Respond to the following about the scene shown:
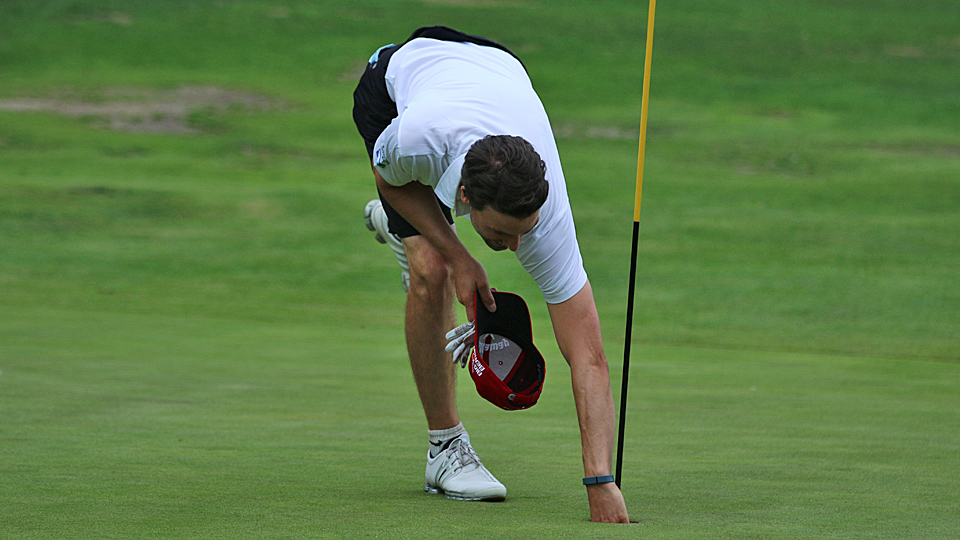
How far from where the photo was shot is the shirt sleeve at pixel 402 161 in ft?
7.88

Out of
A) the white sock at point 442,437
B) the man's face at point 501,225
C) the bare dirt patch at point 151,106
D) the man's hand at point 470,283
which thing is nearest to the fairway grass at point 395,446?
the white sock at point 442,437

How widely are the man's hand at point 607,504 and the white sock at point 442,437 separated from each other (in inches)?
24.4

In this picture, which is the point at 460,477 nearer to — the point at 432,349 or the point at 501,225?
the point at 432,349

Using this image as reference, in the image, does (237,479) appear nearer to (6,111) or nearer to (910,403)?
(910,403)

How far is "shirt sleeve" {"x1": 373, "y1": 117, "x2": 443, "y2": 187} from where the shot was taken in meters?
2.40

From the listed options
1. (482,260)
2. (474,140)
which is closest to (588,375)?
(474,140)

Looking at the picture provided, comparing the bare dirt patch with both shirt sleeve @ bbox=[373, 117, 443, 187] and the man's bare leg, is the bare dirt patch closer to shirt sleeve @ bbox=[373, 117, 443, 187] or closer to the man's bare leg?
the man's bare leg

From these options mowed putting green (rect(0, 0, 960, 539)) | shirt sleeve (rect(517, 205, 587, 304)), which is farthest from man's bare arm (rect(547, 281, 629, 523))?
mowed putting green (rect(0, 0, 960, 539))

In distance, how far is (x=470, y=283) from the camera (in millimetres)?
2621

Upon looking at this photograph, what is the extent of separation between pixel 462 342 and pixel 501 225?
468mm

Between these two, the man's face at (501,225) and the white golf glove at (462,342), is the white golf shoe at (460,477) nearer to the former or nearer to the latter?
the white golf glove at (462,342)

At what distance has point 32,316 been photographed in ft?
20.1

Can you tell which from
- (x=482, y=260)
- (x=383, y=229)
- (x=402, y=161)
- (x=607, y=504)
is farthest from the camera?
(x=482, y=260)

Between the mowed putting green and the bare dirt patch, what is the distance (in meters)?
0.07
